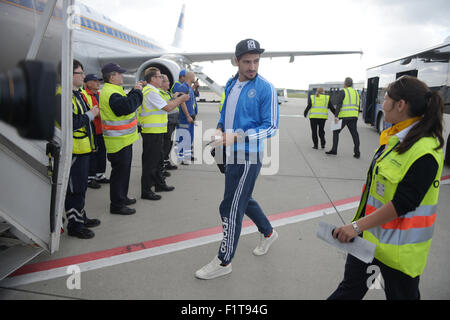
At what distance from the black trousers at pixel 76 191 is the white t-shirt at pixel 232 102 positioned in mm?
1760

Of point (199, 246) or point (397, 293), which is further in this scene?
point (199, 246)

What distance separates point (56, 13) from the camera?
2.05 metres

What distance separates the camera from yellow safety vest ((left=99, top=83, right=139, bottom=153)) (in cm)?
342

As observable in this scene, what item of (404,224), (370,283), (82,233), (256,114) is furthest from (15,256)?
(404,224)

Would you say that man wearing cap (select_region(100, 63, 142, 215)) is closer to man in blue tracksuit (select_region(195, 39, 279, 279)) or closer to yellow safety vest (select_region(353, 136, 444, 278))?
man in blue tracksuit (select_region(195, 39, 279, 279))

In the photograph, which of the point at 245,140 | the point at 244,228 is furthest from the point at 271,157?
the point at 245,140

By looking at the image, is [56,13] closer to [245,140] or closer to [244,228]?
[245,140]

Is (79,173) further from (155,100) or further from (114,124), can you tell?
(155,100)

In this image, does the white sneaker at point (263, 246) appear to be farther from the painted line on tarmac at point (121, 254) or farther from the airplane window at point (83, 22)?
the airplane window at point (83, 22)

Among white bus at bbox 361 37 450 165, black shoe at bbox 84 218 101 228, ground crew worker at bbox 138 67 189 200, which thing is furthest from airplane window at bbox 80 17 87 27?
white bus at bbox 361 37 450 165

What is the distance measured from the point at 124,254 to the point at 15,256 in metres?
0.91

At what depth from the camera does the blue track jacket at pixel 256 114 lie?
2.27m

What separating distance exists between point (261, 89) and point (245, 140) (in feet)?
1.43

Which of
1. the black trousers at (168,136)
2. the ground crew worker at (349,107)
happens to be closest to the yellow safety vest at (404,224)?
the black trousers at (168,136)
